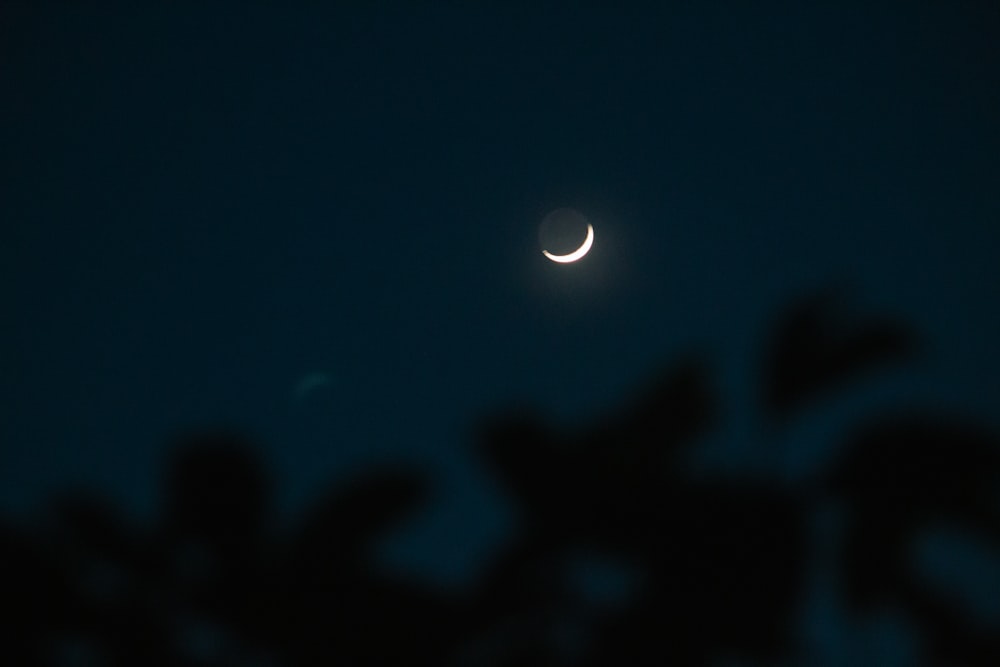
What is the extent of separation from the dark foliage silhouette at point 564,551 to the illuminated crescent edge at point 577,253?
3.69 ft

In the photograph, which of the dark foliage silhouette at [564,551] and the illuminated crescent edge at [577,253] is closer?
the dark foliage silhouette at [564,551]

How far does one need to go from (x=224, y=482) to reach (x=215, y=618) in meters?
0.97

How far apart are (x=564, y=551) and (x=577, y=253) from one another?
217cm

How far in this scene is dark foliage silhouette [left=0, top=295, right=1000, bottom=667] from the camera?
513 cm

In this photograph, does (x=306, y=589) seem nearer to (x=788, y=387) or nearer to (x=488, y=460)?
(x=488, y=460)

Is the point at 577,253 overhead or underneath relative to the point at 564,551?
overhead

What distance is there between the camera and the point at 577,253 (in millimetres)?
6332

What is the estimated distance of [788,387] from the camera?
19.9 ft

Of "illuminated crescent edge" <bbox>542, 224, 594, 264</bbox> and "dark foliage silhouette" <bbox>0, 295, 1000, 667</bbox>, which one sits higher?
"illuminated crescent edge" <bbox>542, 224, 594, 264</bbox>

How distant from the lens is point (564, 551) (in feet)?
19.0

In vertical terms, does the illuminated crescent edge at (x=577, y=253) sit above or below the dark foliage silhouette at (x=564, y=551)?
above

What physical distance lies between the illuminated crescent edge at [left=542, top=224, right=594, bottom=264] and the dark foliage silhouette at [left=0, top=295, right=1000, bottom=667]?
113 cm

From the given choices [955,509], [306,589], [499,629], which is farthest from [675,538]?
[306,589]

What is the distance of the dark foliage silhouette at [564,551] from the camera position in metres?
5.13
